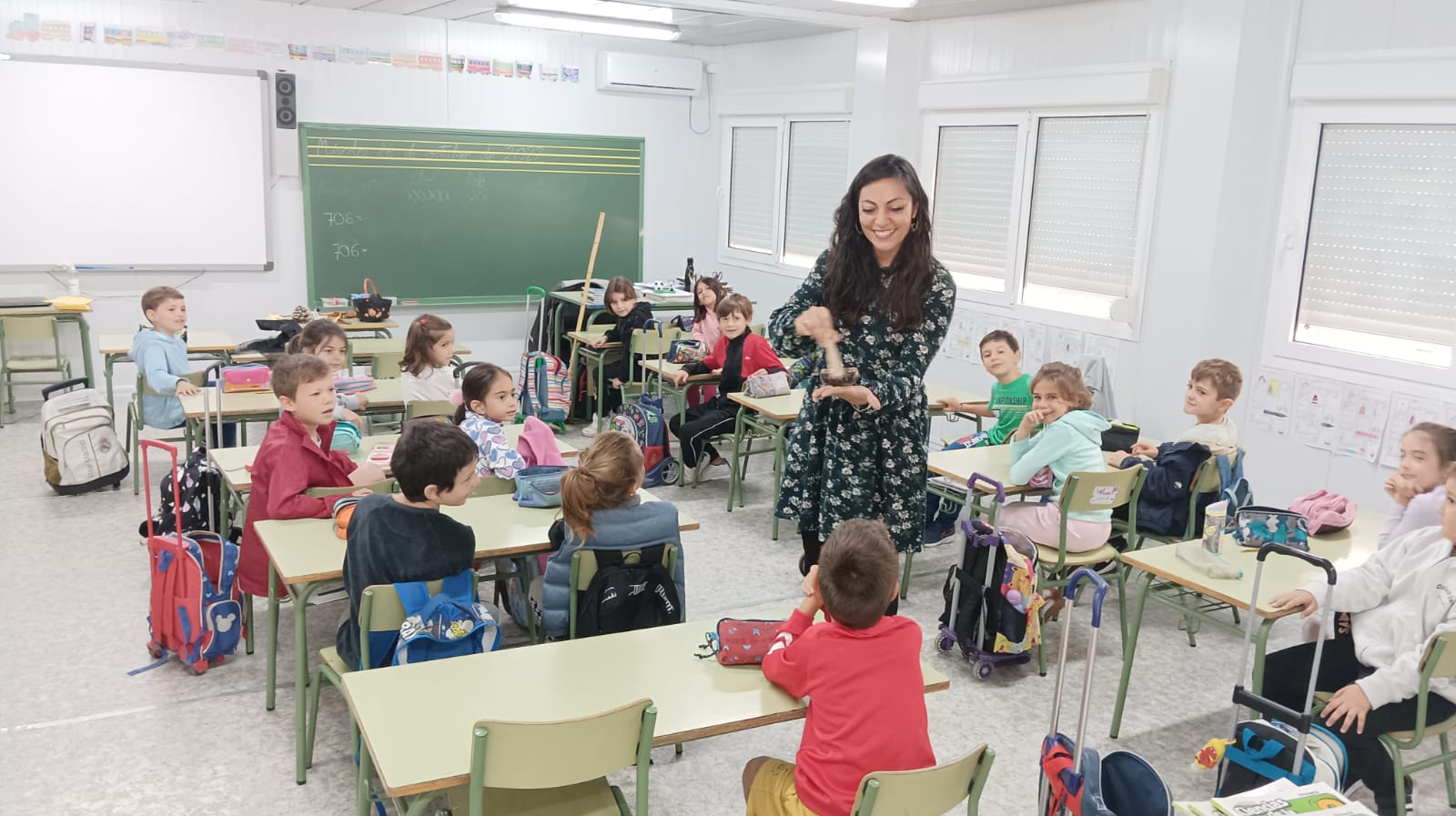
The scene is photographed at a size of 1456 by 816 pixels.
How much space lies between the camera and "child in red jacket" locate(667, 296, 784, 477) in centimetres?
597

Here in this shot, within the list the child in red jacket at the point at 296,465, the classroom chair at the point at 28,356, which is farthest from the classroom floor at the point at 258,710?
the classroom chair at the point at 28,356

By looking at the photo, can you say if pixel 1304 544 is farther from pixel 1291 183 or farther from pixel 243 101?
pixel 243 101

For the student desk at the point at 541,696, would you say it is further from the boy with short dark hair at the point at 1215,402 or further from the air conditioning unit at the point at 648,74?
the air conditioning unit at the point at 648,74

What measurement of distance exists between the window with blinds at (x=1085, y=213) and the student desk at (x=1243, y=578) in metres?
2.46

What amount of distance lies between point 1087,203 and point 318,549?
4697 mm

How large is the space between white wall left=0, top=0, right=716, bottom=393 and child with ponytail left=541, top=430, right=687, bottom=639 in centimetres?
571

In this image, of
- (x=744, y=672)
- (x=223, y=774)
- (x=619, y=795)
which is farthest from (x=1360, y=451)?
(x=223, y=774)

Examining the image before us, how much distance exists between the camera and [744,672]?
7.76ft

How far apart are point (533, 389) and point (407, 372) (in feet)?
5.72

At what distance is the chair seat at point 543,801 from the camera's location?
2145 millimetres

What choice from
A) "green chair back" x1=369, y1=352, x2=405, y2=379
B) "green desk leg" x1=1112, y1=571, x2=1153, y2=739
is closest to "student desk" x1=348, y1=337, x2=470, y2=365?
"green chair back" x1=369, y1=352, x2=405, y2=379

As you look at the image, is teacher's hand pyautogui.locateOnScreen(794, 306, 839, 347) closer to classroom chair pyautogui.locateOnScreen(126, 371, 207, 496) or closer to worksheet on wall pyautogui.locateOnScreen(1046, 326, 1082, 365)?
classroom chair pyautogui.locateOnScreen(126, 371, 207, 496)

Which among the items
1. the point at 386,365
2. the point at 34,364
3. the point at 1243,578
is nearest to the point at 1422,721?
the point at 1243,578

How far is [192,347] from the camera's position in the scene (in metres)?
5.82
